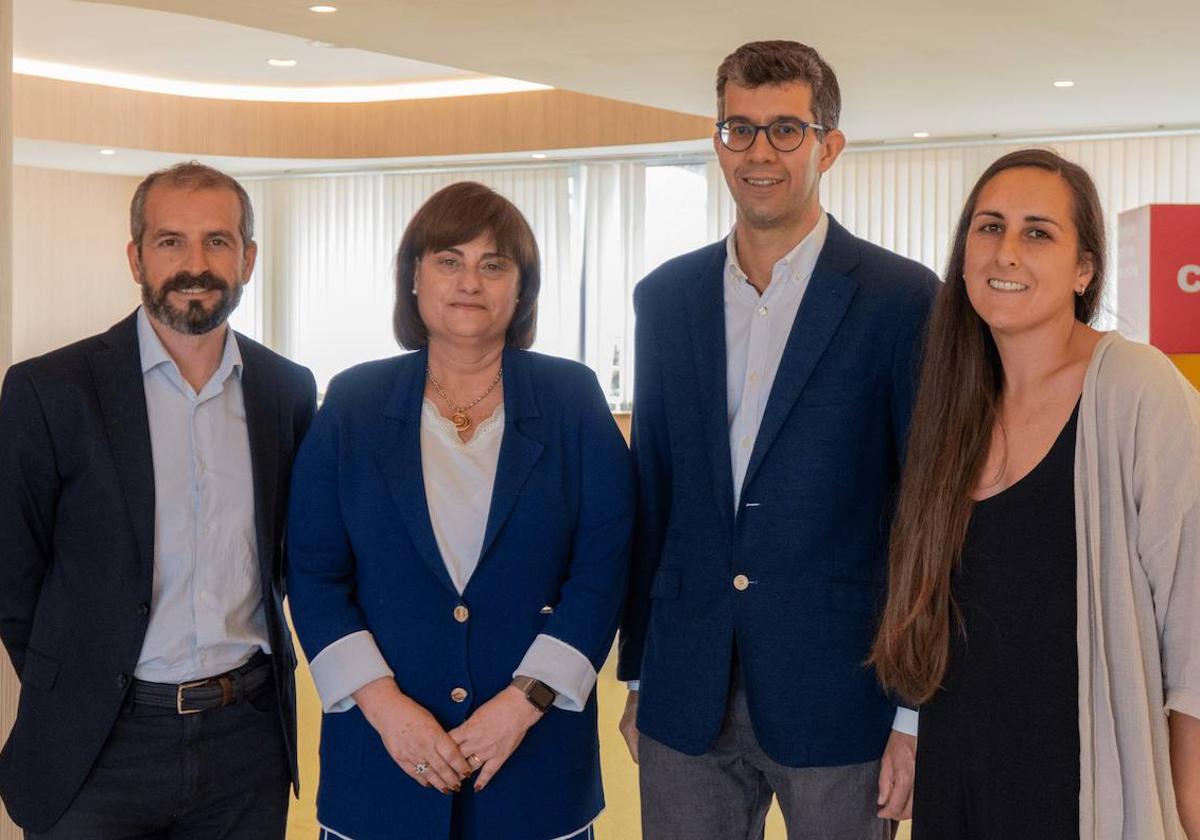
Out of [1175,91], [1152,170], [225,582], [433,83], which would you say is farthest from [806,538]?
[433,83]

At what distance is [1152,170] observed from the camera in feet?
35.4

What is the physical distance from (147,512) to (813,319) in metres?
1.32

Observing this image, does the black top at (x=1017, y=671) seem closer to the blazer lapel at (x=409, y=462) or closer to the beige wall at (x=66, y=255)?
the blazer lapel at (x=409, y=462)

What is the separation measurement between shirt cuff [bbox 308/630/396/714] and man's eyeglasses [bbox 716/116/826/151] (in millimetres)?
1192

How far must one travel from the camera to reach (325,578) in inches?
99.6

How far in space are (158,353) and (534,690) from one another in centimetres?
100

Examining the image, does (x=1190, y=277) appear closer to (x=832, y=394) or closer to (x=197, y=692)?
(x=832, y=394)

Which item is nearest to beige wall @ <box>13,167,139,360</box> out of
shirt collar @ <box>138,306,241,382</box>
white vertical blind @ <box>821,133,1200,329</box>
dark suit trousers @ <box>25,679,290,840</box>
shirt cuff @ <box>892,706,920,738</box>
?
white vertical blind @ <box>821,133,1200,329</box>

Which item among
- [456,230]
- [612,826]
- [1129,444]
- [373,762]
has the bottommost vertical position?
[612,826]

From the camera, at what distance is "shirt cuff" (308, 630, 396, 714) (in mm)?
2447

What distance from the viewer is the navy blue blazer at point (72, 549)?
2.49 metres

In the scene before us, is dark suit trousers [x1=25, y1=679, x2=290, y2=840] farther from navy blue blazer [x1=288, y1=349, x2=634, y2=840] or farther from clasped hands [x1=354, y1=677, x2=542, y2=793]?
clasped hands [x1=354, y1=677, x2=542, y2=793]

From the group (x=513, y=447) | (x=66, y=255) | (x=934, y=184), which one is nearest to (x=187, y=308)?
(x=513, y=447)

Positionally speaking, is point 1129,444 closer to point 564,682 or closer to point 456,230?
point 564,682
